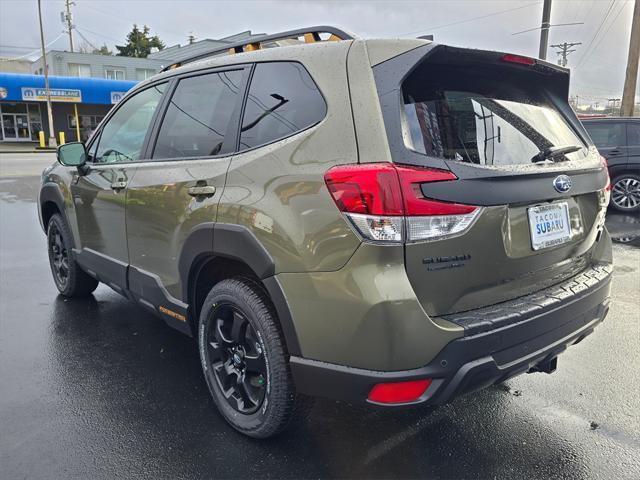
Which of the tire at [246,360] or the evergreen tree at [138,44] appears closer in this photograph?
the tire at [246,360]

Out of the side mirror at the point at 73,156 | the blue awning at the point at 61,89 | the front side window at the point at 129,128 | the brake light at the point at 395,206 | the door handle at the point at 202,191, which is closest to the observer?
the brake light at the point at 395,206

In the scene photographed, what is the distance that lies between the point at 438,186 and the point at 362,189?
0.96 ft

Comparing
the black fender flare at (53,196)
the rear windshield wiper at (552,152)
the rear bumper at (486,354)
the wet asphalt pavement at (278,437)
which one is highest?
the rear windshield wiper at (552,152)

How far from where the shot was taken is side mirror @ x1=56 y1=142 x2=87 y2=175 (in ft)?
13.2

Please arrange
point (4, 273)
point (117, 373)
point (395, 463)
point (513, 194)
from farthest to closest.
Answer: point (4, 273) → point (117, 373) → point (395, 463) → point (513, 194)

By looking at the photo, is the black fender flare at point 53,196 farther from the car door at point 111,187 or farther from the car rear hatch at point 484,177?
the car rear hatch at point 484,177

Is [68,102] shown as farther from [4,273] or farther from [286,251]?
[286,251]

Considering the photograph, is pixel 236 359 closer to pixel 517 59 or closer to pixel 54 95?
pixel 517 59

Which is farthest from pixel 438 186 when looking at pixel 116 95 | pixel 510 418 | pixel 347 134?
pixel 116 95

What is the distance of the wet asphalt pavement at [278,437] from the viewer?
2441 millimetres

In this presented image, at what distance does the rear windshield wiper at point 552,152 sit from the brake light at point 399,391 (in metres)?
1.15

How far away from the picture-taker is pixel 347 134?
2.12m

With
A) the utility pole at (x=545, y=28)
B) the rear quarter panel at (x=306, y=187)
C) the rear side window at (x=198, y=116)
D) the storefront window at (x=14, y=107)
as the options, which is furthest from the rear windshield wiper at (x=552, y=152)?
the storefront window at (x=14, y=107)

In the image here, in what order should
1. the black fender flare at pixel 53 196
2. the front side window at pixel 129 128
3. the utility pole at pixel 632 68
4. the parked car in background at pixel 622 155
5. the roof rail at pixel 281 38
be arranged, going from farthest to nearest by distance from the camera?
1. the utility pole at pixel 632 68
2. the parked car in background at pixel 622 155
3. the black fender flare at pixel 53 196
4. the front side window at pixel 129 128
5. the roof rail at pixel 281 38
